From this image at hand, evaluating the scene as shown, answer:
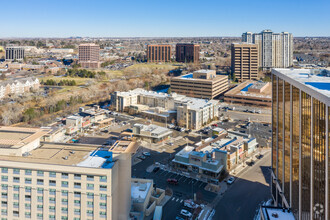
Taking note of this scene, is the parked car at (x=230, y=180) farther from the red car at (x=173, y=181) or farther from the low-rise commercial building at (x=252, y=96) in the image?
the low-rise commercial building at (x=252, y=96)

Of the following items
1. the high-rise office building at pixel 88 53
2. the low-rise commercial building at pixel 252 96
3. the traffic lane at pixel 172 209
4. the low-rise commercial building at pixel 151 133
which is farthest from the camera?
the high-rise office building at pixel 88 53

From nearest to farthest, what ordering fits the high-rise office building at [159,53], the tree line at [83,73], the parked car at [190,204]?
the parked car at [190,204] → the tree line at [83,73] → the high-rise office building at [159,53]

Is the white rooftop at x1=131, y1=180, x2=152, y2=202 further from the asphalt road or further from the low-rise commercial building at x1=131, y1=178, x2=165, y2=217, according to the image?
the asphalt road

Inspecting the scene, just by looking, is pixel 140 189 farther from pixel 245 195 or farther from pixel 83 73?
pixel 83 73

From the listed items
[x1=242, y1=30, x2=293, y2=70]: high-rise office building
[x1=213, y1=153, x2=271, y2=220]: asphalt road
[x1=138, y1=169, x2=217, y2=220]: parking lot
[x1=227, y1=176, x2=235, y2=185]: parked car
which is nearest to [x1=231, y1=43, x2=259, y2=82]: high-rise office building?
[x1=242, y1=30, x2=293, y2=70]: high-rise office building

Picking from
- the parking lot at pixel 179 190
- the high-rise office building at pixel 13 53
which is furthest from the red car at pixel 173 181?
the high-rise office building at pixel 13 53

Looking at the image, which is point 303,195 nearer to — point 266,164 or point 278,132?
point 278,132

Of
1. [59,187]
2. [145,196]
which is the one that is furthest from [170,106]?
[59,187]
